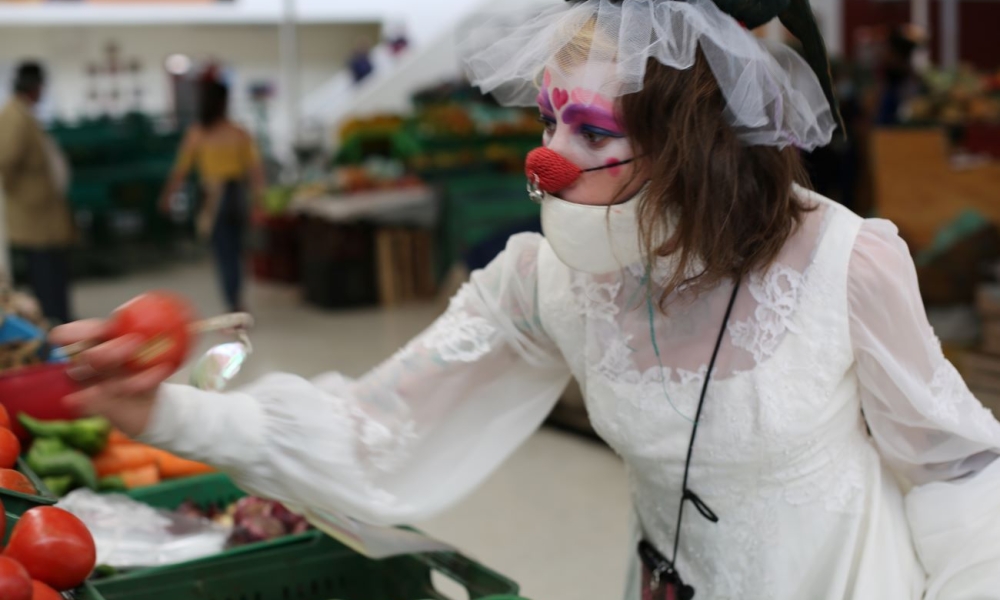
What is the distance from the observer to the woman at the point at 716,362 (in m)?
1.44

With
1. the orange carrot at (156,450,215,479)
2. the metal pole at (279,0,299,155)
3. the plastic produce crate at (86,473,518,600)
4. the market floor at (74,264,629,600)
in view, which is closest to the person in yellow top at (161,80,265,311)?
the market floor at (74,264,629,600)

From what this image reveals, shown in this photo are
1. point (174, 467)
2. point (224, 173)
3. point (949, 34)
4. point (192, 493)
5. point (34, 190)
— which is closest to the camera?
point (192, 493)

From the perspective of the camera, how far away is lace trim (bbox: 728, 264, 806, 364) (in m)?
1.49

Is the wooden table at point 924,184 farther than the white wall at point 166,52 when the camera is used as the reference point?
No

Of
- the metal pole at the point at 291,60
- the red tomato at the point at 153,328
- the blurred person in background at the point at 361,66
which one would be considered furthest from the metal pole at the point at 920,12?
the red tomato at the point at 153,328

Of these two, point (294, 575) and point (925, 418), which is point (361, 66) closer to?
point (294, 575)

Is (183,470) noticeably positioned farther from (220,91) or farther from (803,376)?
(220,91)

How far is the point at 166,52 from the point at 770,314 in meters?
14.4

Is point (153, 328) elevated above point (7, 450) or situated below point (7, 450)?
above

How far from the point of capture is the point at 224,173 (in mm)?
7043

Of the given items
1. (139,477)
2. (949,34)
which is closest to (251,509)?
(139,477)

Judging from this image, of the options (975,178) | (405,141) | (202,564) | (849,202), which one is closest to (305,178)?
(405,141)

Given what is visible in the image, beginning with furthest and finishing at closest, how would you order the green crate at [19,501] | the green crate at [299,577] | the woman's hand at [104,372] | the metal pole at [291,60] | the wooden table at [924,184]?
the metal pole at [291,60] → the wooden table at [924,184] → the green crate at [299,577] → the green crate at [19,501] → the woman's hand at [104,372]

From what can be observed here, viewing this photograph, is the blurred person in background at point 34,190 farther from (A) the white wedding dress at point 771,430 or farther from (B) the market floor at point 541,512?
(A) the white wedding dress at point 771,430
